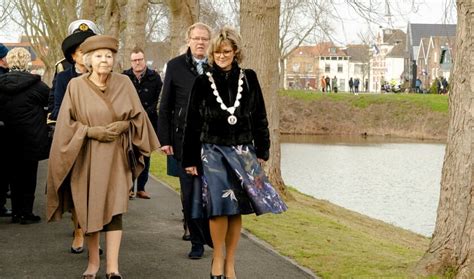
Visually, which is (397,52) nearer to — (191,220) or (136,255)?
(136,255)

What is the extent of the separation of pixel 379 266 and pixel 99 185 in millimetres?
3030

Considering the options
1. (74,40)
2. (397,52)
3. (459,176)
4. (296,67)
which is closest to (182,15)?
(74,40)

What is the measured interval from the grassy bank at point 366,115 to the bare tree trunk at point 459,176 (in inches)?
1774

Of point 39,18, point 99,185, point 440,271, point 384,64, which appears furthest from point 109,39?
point 384,64

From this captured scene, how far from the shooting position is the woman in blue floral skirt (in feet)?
23.0

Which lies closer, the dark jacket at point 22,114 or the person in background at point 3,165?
the dark jacket at point 22,114

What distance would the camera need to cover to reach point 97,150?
7031mm

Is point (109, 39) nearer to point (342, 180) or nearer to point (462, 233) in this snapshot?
point (462, 233)

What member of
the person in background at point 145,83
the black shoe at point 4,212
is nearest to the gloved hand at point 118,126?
the black shoe at point 4,212

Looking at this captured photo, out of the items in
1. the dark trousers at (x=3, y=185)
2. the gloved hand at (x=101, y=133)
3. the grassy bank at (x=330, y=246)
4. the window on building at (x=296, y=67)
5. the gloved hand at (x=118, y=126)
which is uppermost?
the window on building at (x=296, y=67)

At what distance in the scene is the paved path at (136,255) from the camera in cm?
761

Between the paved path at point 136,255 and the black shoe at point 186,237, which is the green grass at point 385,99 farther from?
the black shoe at point 186,237

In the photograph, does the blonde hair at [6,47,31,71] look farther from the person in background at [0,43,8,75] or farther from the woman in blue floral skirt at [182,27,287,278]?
the woman in blue floral skirt at [182,27,287,278]

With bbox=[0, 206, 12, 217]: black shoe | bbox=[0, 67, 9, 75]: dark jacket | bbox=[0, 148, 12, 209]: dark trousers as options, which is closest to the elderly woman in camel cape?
bbox=[0, 148, 12, 209]: dark trousers
